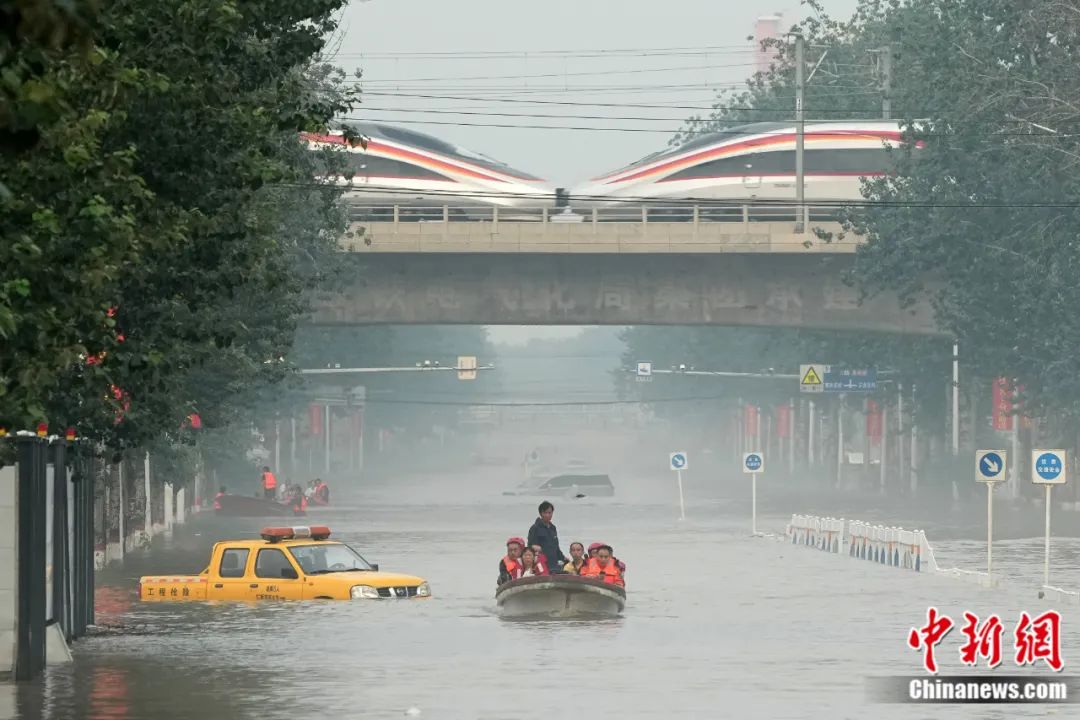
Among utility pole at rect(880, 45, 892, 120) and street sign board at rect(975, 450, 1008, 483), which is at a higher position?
utility pole at rect(880, 45, 892, 120)

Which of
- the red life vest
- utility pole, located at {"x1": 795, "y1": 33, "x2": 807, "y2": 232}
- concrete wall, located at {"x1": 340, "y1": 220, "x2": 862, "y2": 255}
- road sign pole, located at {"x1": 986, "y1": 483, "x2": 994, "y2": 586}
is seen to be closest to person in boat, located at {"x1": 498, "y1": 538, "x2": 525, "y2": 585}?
the red life vest

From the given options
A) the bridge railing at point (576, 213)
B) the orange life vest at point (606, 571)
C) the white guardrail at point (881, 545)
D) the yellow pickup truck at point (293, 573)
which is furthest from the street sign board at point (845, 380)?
Result: the orange life vest at point (606, 571)

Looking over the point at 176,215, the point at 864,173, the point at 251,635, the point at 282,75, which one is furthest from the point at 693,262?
the point at 176,215

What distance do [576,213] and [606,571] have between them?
38675 mm

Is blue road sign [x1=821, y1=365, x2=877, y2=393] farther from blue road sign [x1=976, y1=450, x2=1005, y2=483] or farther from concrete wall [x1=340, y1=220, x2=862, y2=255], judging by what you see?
blue road sign [x1=976, y1=450, x2=1005, y2=483]

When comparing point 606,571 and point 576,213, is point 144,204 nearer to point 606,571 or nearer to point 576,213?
point 606,571

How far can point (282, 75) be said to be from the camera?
914 inches

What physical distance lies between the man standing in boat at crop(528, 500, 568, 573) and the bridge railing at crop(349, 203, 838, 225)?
111 ft

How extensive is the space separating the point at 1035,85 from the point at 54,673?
4776 centimetres

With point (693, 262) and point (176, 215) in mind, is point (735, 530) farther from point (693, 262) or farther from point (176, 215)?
point (176, 215)

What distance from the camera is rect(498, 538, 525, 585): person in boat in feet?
103

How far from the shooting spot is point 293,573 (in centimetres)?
3412

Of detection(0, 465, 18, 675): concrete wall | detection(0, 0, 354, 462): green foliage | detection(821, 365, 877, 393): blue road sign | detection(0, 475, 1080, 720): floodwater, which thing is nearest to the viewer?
detection(0, 0, 354, 462): green foliage

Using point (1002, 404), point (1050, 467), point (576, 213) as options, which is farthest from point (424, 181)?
point (1050, 467)
